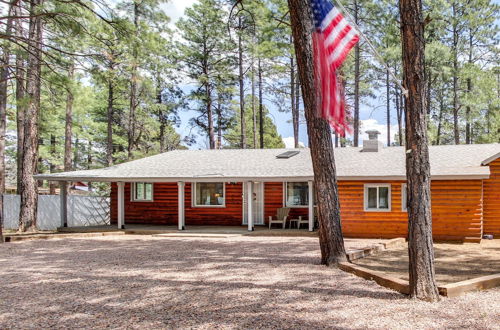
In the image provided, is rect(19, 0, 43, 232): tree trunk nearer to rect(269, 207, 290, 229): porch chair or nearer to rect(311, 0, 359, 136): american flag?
rect(269, 207, 290, 229): porch chair

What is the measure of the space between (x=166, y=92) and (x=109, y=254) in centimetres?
1842

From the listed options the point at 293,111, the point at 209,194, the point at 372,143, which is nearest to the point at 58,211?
the point at 209,194

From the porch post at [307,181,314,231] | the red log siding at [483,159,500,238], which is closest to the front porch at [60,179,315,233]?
the porch post at [307,181,314,231]

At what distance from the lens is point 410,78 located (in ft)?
18.4

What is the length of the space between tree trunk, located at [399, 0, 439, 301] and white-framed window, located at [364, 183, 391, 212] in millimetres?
8222

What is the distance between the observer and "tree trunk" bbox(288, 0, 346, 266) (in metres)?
8.31

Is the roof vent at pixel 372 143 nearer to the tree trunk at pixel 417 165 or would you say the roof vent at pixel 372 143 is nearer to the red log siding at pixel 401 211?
the red log siding at pixel 401 211

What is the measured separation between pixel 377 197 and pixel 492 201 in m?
3.64

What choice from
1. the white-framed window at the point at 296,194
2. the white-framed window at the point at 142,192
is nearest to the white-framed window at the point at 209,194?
the white-framed window at the point at 142,192

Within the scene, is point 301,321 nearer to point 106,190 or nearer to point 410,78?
point 410,78

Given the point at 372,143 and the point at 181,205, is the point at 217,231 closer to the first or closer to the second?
the point at 181,205

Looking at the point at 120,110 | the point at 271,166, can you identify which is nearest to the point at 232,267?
the point at 271,166

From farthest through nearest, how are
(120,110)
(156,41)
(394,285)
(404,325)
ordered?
(120,110) < (156,41) < (394,285) < (404,325)

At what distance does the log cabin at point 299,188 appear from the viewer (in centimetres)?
1284
